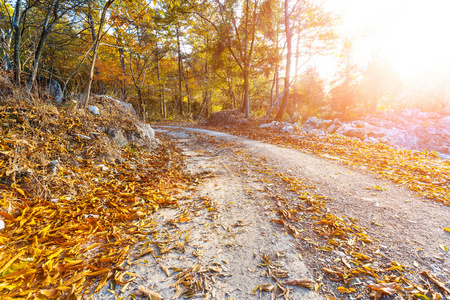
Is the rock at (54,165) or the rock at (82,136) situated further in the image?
the rock at (82,136)

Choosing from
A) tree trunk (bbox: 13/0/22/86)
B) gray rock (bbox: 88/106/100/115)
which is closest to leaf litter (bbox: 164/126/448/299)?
gray rock (bbox: 88/106/100/115)

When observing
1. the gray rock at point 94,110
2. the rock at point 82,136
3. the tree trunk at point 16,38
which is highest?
the tree trunk at point 16,38

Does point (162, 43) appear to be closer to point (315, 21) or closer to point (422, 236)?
point (315, 21)

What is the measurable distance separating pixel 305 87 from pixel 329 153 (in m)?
17.5

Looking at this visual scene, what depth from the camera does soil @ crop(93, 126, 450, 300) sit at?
1.28m

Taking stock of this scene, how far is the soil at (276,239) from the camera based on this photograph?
1282 mm

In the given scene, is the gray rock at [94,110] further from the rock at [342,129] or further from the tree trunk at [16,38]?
the rock at [342,129]

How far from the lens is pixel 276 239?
5.78 ft

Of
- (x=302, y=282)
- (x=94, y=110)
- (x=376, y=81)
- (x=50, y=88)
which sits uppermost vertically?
(x=376, y=81)

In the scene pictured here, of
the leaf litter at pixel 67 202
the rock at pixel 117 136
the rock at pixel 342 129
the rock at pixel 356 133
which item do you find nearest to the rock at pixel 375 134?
the rock at pixel 356 133

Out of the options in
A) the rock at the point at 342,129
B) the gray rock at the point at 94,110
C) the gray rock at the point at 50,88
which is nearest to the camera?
the gray rock at the point at 50,88

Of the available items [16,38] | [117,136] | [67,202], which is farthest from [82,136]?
[16,38]

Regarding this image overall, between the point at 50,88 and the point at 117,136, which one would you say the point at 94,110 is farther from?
the point at 50,88

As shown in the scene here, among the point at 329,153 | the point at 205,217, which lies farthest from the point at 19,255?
the point at 329,153
